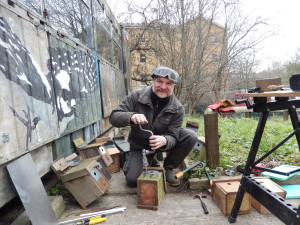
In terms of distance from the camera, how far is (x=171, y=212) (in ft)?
A: 7.49

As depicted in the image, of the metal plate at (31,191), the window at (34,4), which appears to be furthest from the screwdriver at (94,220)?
the window at (34,4)

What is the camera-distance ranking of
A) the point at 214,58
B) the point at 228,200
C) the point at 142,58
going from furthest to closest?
the point at 142,58, the point at 214,58, the point at 228,200

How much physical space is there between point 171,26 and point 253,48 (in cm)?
532

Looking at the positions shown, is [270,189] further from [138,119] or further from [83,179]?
[83,179]

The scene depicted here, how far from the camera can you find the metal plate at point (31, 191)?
1.82 metres

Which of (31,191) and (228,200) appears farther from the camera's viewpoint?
A: (228,200)

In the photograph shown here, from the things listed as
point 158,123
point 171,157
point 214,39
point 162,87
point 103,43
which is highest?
point 214,39

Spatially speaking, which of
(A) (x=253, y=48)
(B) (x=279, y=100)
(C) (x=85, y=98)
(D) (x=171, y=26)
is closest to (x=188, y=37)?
(D) (x=171, y=26)

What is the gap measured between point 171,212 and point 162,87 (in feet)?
4.87

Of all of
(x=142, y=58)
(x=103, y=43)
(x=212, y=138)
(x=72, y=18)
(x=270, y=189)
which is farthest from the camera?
(x=142, y=58)

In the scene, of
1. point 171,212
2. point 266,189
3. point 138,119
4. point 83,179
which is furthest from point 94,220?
point 266,189

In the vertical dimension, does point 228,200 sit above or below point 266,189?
below

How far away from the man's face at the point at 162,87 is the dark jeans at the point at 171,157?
630 millimetres

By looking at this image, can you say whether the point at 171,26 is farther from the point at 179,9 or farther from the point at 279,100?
the point at 279,100
